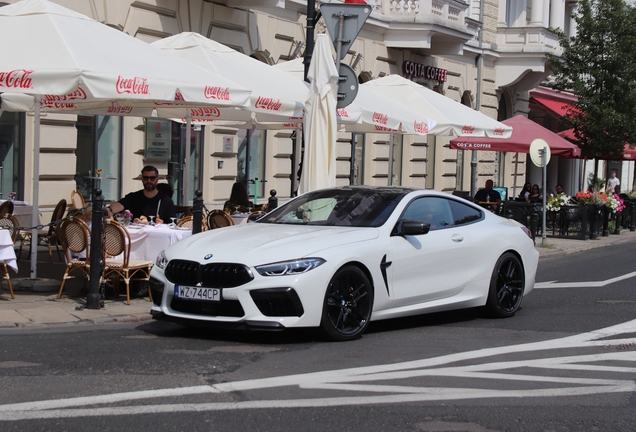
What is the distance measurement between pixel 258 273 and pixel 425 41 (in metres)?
21.1

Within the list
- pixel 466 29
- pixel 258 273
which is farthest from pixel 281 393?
pixel 466 29

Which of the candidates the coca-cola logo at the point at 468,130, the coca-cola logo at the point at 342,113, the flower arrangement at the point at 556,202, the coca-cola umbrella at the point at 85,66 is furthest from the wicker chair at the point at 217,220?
the flower arrangement at the point at 556,202

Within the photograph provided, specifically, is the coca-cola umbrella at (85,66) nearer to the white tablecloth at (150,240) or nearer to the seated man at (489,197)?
the white tablecloth at (150,240)

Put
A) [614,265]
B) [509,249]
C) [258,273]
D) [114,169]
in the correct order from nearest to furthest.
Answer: [258,273] < [509,249] < [614,265] < [114,169]

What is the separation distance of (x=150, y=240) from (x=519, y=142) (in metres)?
13.7

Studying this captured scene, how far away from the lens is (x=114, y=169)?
1844cm

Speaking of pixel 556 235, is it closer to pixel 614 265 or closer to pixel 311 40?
pixel 614 265

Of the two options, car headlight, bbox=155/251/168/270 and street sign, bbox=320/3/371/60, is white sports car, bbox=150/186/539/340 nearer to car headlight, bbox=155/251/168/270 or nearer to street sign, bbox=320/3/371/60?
car headlight, bbox=155/251/168/270

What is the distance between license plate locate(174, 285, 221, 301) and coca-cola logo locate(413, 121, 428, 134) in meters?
8.44

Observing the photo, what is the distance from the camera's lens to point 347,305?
26.7 ft

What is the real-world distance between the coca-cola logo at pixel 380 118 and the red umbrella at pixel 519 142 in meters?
8.16

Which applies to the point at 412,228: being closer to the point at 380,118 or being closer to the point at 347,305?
the point at 347,305

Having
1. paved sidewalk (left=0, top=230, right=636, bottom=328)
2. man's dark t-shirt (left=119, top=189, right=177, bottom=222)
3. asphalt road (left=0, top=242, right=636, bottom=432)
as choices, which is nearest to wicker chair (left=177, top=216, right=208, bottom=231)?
man's dark t-shirt (left=119, top=189, right=177, bottom=222)

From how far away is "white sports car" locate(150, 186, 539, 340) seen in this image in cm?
770
